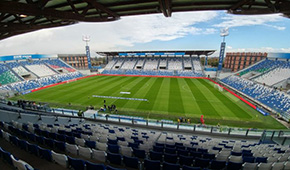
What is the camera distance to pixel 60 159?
3941 millimetres

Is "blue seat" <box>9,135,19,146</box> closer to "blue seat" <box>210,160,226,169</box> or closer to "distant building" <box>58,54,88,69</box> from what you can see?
"blue seat" <box>210,160,226,169</box>

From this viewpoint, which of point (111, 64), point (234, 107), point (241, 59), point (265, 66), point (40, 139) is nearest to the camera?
point (40, 139)

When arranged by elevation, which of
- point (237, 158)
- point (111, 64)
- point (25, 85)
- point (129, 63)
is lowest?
point (25, 85)

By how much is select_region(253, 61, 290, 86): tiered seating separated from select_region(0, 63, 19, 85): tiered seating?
57456mm

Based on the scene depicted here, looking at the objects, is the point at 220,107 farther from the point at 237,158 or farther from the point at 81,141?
the point at 81,141

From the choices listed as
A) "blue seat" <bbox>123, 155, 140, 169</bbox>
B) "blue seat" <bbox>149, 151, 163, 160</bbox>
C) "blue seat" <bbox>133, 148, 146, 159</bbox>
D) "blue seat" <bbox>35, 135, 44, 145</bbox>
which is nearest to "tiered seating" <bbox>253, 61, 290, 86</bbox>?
"blue seat" <bbox>149, 151, 163, 160</bbox>

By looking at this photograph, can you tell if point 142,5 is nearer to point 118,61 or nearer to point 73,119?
point 73,119

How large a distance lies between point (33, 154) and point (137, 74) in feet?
147

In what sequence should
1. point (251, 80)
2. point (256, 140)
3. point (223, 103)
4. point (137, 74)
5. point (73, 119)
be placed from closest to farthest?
point (256, 140), point (73, 119), point (223, 103), point (251, 80), point (137, 74)

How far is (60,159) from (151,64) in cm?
5237

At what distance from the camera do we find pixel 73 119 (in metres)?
12.4

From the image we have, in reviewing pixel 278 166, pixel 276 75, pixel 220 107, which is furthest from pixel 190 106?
pixel 276 75

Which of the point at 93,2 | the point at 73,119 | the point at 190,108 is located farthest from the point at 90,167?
the point at 190,108

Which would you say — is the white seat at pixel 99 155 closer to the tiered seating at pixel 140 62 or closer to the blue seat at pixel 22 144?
the blue seat at pixel 22 144
